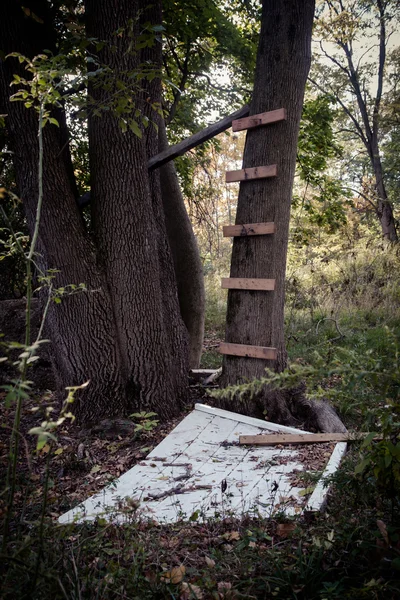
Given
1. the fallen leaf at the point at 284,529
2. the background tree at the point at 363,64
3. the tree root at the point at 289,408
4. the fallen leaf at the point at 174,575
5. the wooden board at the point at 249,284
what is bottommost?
the fallen leaf at the point at 174,575

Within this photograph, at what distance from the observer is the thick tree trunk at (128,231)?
4.37 meters

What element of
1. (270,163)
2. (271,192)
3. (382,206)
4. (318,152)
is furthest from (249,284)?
(382,206)

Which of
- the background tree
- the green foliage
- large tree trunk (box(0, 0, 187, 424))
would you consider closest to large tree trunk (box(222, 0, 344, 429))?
large tree trunk (box(0, 0, 187, 424))

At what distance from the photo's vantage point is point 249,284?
4.54 metres

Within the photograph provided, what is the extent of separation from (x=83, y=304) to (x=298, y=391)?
2292mm

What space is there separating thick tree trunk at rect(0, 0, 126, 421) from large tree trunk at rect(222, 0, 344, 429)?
4.25 ft

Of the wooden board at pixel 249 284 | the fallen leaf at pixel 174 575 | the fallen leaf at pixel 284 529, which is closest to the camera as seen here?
the fallen leaf at pixel 174 575

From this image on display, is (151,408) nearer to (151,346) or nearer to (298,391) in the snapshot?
(151,346)

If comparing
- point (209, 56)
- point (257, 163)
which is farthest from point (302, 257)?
point (257, 163)

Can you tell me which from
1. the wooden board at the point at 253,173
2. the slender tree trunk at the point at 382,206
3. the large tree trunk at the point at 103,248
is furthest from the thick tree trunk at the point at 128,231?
the slender tree trunk at the point at 382,206

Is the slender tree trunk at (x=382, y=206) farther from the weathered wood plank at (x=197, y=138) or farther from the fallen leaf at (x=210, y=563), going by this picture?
the fallen leaf at (x=210, y=563)

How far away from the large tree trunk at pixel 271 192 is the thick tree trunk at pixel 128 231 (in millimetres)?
777

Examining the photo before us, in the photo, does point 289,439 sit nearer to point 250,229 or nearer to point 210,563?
point 210,563

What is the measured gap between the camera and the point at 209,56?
277 inches
